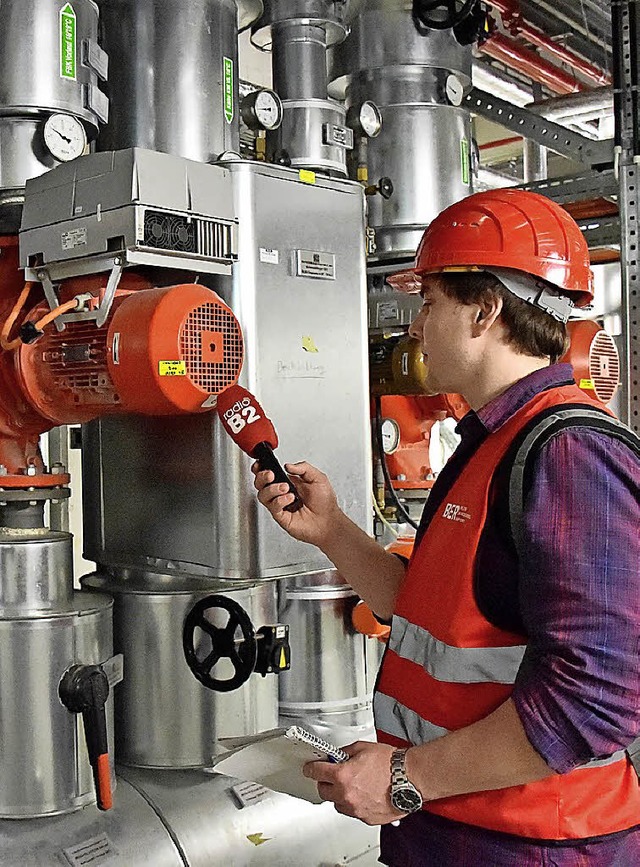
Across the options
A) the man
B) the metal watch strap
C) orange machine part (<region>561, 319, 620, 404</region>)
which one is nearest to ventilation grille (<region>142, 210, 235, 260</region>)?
the man

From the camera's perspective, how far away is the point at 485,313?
120 centimetres

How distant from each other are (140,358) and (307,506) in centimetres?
35

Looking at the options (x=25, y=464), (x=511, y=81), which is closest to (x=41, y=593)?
(x=25, y=464)

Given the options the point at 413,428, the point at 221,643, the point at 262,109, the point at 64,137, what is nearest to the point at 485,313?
the point at 221,643

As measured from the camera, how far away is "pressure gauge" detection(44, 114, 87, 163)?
6.23 ft

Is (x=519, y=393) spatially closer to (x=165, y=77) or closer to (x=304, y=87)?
(x=165, y=77)

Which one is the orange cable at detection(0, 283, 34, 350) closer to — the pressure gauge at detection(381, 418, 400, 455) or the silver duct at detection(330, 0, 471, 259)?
the silver duct at detection(330, 0, 471, 259)

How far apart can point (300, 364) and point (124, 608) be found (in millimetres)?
604

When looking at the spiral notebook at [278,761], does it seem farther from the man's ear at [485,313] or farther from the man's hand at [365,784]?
the man's ear at [485,313]

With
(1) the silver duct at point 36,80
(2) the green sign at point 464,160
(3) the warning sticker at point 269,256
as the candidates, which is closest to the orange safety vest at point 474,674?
(3) the warning sticker at point 269,256

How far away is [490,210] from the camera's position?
1231mm

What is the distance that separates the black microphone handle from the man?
336 millimetres

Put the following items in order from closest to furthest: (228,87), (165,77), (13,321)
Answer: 1. (13,321)
2. (165,77)
3. (228,87)

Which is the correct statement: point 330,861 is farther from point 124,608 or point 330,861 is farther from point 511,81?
point 511,81
